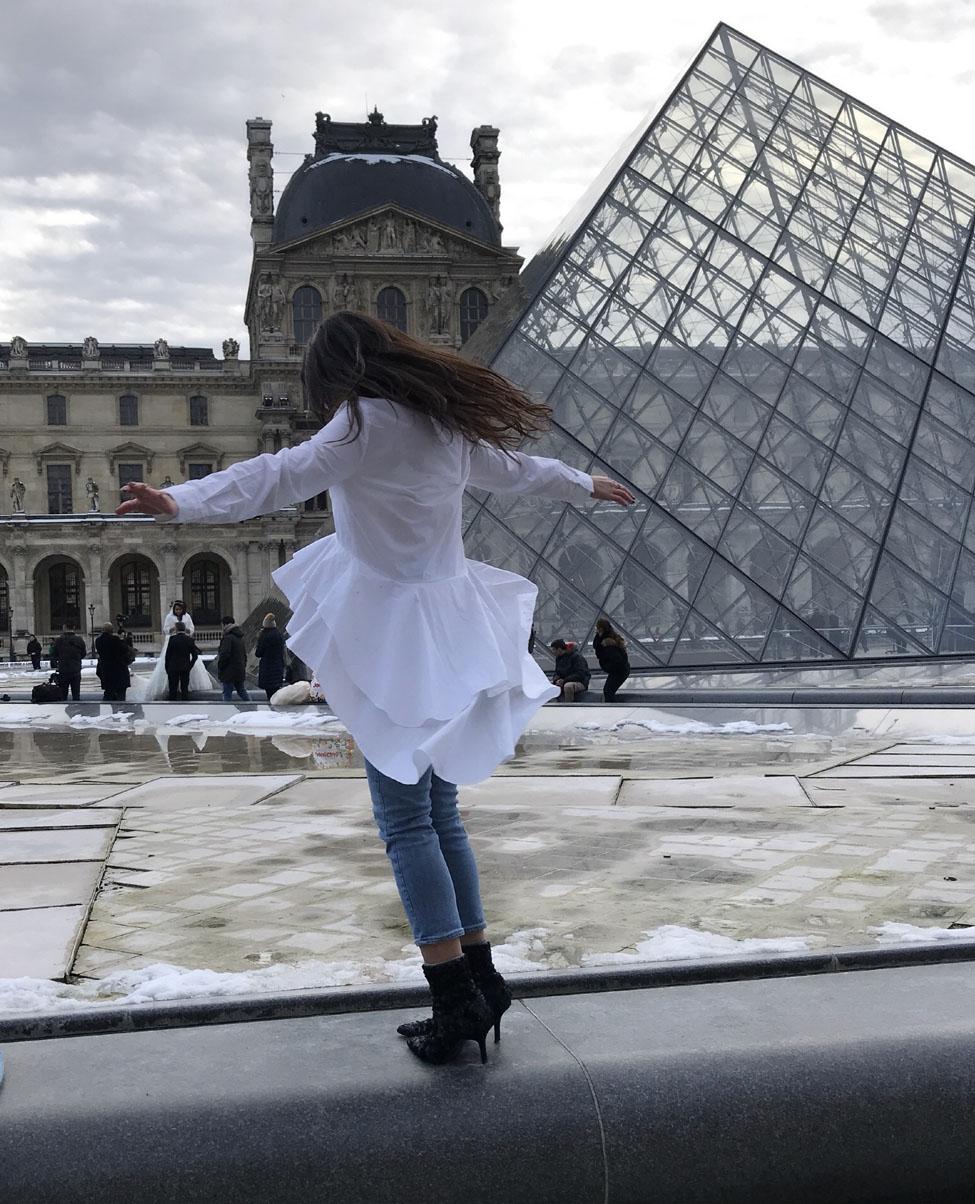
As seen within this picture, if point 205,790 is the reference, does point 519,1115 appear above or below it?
above

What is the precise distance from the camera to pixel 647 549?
13016 mm

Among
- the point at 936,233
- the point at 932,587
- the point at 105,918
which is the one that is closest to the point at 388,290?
the point at 936,233

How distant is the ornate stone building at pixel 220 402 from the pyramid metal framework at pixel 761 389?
1488 inches

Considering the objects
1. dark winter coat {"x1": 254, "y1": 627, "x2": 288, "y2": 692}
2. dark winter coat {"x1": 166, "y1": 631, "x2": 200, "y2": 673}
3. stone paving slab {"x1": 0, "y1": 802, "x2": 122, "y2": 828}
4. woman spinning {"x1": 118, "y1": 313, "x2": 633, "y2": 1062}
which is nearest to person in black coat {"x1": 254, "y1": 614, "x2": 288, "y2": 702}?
dark winter coat {"x1": 254, "y1": 627, "x2": 288, "y2": 692}

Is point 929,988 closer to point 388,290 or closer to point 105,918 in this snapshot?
point 105,918

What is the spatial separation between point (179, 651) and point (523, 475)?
12.0m

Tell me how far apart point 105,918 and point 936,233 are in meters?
15.0

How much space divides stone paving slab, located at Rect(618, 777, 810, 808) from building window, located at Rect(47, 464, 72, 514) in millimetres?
54862

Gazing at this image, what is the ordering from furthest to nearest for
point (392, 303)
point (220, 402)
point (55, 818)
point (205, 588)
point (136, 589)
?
point (220, 402), point (205, 588), point (136, 589), point (392, 303), point (55, 818)

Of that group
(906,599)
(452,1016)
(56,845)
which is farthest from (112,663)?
(452,1016)

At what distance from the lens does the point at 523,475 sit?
8.63 feet

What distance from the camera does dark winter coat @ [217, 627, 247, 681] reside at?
13.5 m

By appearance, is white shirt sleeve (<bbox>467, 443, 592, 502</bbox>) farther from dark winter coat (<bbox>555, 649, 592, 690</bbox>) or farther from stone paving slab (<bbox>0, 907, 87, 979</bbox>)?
dark winter coat (<bbox>555, 649, 592, 690</bbox>)

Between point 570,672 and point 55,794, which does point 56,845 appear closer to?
point 55,794
